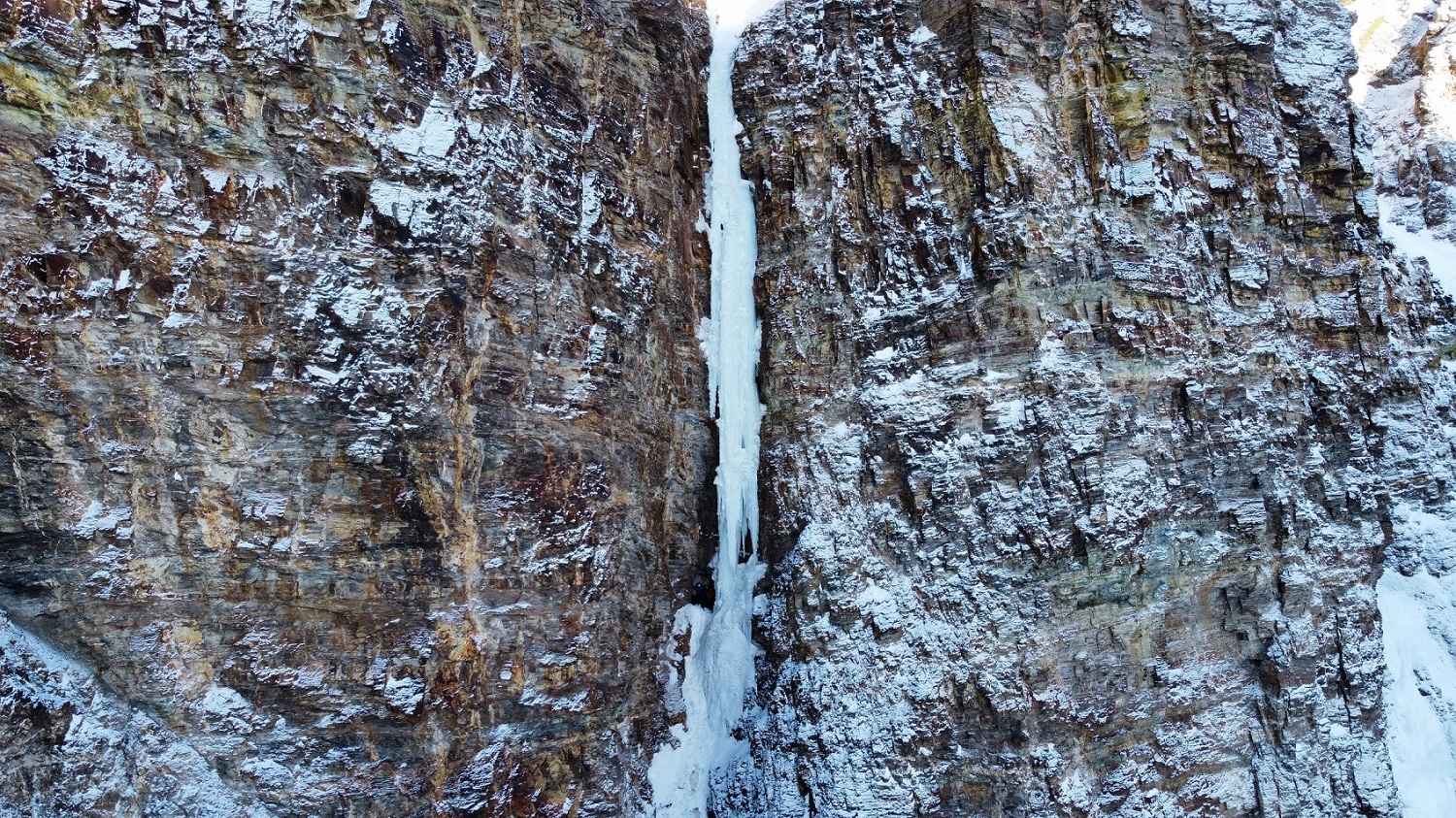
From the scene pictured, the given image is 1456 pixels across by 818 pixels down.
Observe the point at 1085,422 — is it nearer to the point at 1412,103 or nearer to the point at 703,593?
the point at 703,593

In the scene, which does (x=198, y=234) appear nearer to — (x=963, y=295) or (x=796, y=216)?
(x=796, y=216)

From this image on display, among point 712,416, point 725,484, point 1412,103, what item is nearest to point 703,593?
point 725,484

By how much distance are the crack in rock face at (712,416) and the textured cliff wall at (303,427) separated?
0.17ft

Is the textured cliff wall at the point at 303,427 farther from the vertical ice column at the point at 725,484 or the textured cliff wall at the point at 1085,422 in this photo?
the textured cliff wall at the point at 1085,422

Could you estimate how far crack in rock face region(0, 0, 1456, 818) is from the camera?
31.1 feet

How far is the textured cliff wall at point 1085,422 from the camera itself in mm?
12023

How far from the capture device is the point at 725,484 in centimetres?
1428

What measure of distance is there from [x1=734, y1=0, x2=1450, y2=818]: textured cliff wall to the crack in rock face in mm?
74

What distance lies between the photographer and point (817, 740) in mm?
12266

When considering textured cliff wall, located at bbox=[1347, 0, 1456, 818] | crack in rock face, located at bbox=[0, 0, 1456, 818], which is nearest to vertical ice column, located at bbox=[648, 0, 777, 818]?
crack in rock face, located at bbox=[0, 0, 1456, 818]

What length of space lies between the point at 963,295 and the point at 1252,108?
6005 mm

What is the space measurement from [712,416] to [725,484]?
121cm

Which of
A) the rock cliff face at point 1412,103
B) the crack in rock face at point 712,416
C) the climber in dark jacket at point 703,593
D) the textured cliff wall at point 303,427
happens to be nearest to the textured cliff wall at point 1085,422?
the crack in rock face at point 712,416

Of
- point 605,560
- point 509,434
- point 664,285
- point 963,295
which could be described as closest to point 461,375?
point 509,434
